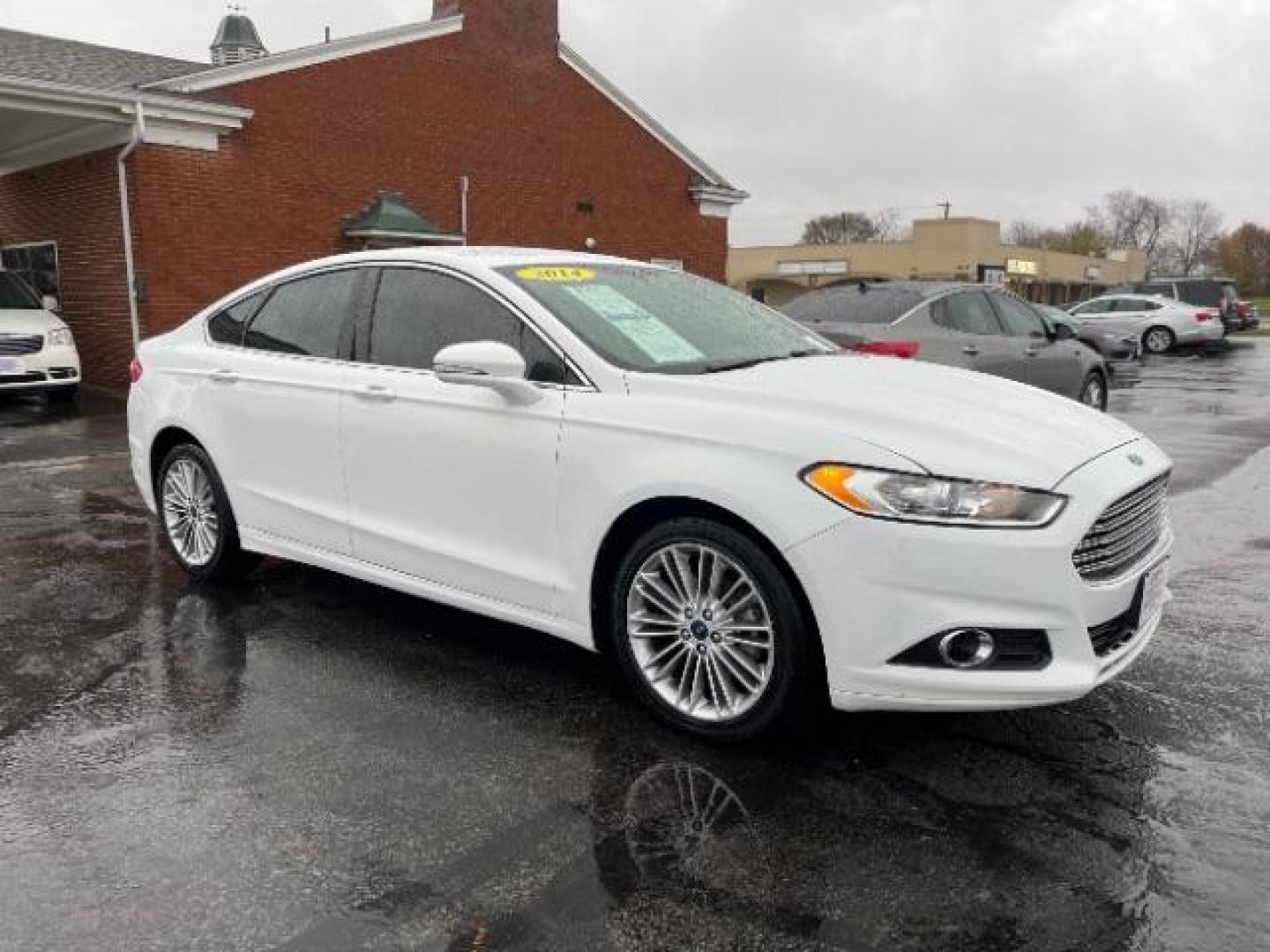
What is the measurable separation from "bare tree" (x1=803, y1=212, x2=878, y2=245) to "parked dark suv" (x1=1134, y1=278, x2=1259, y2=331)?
5134 centimetres

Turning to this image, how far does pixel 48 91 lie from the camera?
496 inches

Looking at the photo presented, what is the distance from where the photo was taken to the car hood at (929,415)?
10.5ft

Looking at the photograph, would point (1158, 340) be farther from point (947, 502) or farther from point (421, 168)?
point (947, 502)

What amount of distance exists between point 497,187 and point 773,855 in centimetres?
1717

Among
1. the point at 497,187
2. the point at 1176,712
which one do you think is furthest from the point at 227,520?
the point at 497,187

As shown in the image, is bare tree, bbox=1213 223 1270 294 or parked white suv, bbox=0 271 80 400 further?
bare tree, bbox=1213 223 1270 294

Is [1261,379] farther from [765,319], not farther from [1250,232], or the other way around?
[1250,232]

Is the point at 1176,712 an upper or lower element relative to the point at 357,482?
lower

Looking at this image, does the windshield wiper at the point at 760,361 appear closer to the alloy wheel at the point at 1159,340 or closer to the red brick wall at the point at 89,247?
the red brick wall at the point at 89,247

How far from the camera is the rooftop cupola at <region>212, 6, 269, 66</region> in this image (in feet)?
119

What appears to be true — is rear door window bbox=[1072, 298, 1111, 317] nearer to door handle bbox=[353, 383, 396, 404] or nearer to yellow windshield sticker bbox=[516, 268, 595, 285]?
yellow windshield sticker bbox=[516, 268, 595, 285]

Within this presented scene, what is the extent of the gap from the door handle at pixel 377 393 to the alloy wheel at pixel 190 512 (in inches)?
52.9

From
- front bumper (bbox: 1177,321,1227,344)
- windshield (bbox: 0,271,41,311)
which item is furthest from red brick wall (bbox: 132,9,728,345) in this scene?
front bumper (bbox: 1177,321,1227,344)

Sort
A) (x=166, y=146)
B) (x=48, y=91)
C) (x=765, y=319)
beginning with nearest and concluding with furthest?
(x=765, y=319) → (x=48, y=91) → (x=166, y=146)
